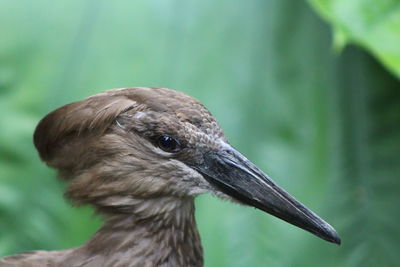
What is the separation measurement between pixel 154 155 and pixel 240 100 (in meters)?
0.75

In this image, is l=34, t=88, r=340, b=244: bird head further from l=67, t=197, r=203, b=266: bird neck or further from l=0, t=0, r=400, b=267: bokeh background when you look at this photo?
l=0, t=0, r=400, b=267: bokeh background

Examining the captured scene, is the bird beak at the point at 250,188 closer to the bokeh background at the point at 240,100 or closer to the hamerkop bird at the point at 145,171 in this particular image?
the hamerkop bird at the point at 145,171

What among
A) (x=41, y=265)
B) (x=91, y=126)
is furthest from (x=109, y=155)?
(x=41, y=265)

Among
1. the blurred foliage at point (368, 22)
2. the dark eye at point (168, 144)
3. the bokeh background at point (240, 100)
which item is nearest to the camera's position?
the dark eye at point (168, 144)

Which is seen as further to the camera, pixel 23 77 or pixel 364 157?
pixel 364 157

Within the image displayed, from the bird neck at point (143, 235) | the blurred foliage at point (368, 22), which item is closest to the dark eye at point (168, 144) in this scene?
the bird neck at point (143, 235)

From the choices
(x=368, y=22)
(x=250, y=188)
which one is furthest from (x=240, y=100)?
(x=250, y=188)

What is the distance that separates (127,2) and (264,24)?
1.31 ft

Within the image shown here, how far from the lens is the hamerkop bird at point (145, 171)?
4.57 ft

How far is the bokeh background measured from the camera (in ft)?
6.61

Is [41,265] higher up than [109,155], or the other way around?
[109,155]

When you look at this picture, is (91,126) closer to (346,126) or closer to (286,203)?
(286,203)

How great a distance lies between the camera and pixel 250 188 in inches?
55.7

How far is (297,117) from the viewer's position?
2135mm
